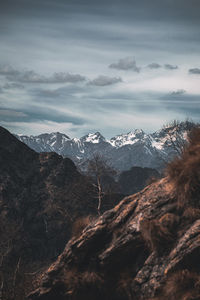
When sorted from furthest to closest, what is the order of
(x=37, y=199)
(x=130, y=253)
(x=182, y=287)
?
(x=37, y=199)
(x=130, y=253)
(x=182, y=287)

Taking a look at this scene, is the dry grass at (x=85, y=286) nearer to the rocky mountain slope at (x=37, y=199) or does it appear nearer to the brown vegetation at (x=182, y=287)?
the brown vegetation at (x=182, y=287)

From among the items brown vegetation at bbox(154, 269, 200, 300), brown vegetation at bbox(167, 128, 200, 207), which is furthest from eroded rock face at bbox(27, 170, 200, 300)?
brown vegetation at bbox(167, 128, 200, 207)

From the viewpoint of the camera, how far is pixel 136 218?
41.3 ft

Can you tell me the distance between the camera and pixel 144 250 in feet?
40.0

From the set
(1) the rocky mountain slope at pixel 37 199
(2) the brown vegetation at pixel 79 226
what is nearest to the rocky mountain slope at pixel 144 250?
(2) the brown vegetation at pixel 79 226

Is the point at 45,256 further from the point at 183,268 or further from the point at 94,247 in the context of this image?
the point at 183,268

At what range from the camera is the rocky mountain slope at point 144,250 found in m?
10.2

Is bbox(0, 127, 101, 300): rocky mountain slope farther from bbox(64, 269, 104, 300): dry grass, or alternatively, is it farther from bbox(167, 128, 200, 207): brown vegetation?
bbox(167, 128, 200, 207): brown vegetation

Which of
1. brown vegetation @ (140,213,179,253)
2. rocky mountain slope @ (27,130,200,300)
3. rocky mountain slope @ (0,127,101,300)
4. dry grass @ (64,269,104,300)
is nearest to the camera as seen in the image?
rocky mountain slope @ (27,130,200,300)

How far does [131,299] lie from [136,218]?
3.34m

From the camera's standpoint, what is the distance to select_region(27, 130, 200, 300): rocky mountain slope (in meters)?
10.2

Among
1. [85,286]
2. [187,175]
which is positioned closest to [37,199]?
[85,286]

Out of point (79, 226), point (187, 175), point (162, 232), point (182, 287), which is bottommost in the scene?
point (182, 287)

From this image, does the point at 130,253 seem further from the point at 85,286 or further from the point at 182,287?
the point at 182,287
